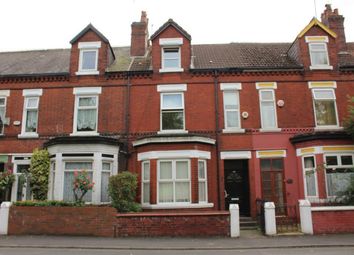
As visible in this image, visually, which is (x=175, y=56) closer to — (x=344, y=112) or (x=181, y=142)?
(x=181, y=142)

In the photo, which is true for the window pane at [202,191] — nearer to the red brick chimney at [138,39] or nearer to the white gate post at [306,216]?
the white gate post at [306,216]

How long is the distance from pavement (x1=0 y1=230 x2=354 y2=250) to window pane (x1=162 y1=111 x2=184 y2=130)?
6447 millimetres

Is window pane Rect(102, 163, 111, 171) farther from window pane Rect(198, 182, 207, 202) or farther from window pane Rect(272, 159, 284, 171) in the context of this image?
window pane Rect(272, 159, 284, 171)

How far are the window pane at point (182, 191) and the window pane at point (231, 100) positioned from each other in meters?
4.92

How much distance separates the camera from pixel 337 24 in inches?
786

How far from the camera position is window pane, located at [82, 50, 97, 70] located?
1825 cm

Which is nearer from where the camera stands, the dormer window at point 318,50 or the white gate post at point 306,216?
the white gate post at point 306,216

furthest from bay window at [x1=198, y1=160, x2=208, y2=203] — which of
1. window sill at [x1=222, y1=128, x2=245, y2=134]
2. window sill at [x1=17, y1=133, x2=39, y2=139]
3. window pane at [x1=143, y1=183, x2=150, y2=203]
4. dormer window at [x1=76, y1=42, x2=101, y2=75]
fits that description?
window sill at [x1=17, y1=133, x2=39, y2=139]

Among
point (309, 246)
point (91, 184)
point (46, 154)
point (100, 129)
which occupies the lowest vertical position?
point (309, 246)

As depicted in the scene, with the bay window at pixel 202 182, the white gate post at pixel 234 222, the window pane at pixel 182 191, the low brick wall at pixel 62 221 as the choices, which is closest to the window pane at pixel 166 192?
the window pane at pixel 182 191

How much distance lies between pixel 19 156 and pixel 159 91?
26.3 ft

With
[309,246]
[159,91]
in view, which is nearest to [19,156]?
[159,91]

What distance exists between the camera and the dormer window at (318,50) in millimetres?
17875

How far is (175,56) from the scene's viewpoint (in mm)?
18234
